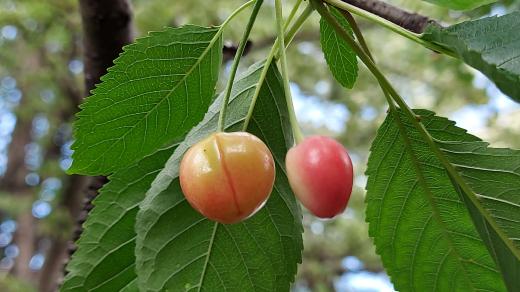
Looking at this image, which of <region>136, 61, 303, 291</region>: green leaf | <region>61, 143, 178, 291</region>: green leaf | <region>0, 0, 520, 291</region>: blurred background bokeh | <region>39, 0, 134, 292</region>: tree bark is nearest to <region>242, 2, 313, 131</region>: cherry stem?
<region>136, 61, 303, 291</region>: green leaf

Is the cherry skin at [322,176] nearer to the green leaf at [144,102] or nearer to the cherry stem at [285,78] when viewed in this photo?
the cherry stem at [285,78]

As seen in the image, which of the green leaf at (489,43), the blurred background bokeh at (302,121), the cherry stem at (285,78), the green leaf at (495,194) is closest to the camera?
the green leaf at (489,43)

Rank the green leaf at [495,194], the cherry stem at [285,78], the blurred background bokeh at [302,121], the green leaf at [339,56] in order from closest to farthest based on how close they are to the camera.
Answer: the cherry stem at [285,78], the green leaf at [495,194], the green leaf at [339,56], the blurred background bokeh at [302,121]

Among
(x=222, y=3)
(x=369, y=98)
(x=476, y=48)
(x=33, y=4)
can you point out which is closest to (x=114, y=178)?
(x=476, y=48)

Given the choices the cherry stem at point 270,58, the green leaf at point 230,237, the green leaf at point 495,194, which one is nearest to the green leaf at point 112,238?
the green leaf at point 230,237

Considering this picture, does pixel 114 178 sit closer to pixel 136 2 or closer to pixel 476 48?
pixel 476 48

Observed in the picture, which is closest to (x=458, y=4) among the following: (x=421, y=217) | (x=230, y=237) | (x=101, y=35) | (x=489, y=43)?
(x=489, y=43)

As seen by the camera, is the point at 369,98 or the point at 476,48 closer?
the point at 476,48
